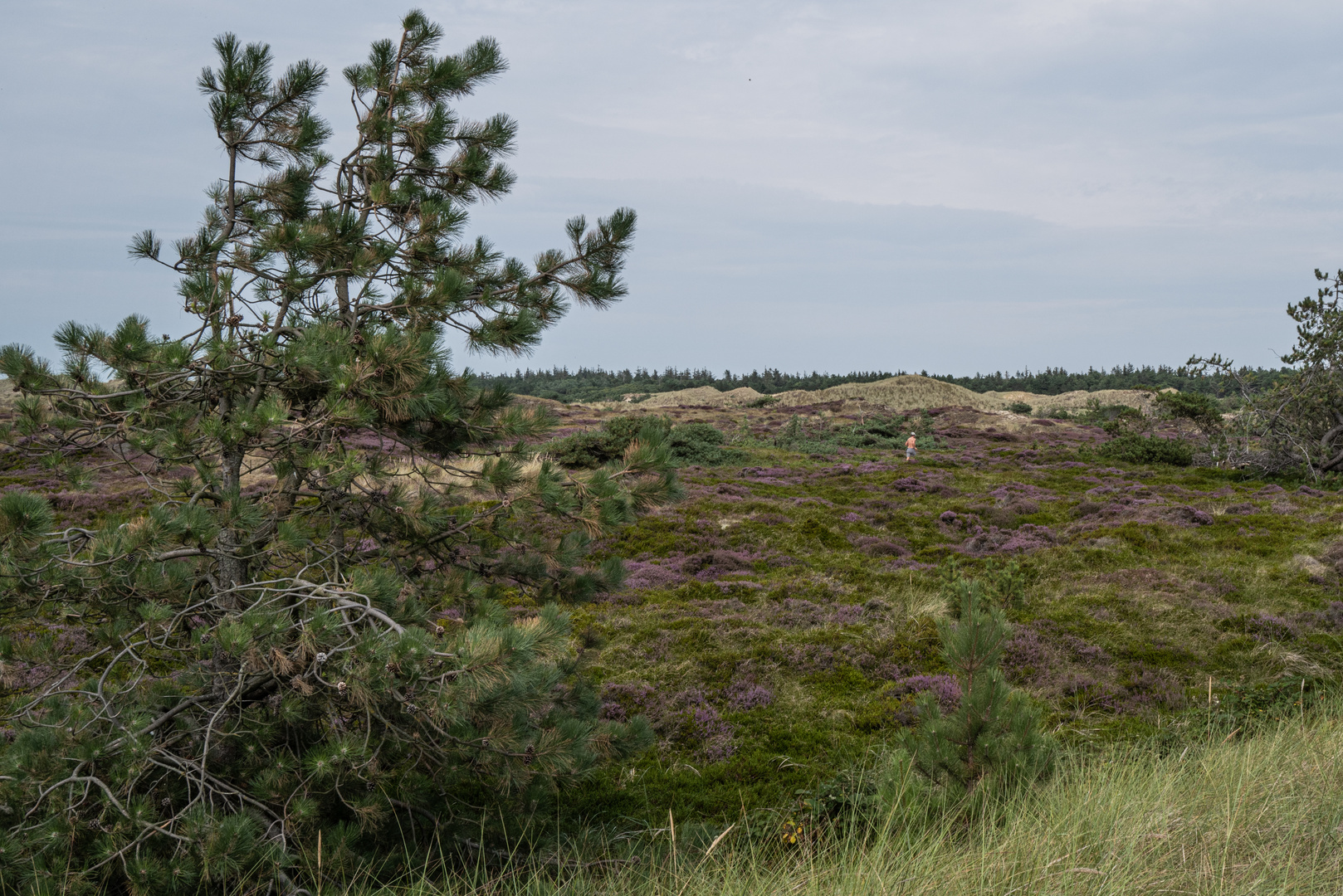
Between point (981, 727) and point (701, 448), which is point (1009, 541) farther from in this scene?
point (701, 448)

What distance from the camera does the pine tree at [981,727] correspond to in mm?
4512

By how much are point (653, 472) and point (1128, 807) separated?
3.31 meters

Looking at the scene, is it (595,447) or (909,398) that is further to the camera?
(909,398)

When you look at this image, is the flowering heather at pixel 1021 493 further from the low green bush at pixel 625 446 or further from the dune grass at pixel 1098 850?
the dune grass at pixel 1098 850

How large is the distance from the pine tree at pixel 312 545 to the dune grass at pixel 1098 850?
828 millimetres

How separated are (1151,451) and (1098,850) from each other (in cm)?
2750

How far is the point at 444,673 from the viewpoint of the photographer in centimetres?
→ 368

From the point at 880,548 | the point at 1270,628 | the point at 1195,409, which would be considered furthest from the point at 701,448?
the point at 1270,628

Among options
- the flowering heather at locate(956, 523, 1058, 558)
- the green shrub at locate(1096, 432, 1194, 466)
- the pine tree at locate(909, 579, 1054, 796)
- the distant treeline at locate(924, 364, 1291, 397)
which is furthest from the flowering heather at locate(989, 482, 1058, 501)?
the distant treeline at locate(924, 364, 1291, 397)

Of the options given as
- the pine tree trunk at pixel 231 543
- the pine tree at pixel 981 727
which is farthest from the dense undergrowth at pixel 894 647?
the pine tree trunk at pixel 231 543

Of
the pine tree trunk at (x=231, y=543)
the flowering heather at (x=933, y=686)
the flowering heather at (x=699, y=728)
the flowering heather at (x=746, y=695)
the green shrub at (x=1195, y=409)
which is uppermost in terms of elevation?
the green shrub at (x=1195, y=409)

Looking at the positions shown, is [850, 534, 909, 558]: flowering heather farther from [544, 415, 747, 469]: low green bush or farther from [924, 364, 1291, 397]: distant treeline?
[924, 364, 1291, 397]: distant treeline

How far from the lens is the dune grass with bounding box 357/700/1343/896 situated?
301 centimetres

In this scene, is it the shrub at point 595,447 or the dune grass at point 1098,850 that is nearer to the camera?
the dune grass at point 1098,850
